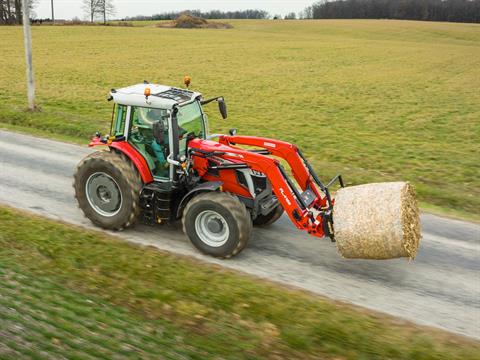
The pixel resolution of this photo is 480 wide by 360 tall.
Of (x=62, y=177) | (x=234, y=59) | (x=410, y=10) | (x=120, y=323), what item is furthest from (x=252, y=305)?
(x=410, y=10)

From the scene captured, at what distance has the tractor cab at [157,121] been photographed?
28.0 feet

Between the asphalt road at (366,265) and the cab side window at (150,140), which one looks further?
the cab side window at (150,140)

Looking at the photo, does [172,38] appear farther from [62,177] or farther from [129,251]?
[129,251]

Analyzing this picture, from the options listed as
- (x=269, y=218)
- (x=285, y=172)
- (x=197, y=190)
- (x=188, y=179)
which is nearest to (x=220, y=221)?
(x=197, y=190)

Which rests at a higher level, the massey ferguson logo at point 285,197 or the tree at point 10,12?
the tree at point 10,12

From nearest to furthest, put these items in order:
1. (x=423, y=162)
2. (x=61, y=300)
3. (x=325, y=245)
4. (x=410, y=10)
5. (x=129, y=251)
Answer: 1. (x=61, y=300)
2. (x=129, y=251)
3. (x=325, y=245)
4. (x=423, y=162)
5. (x=410, y=10)

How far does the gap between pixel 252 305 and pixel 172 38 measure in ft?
184

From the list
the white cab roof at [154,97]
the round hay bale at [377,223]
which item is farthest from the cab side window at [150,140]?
the round hay bale at [377,223]

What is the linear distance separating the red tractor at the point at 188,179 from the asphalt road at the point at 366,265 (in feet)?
1.37

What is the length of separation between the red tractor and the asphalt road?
416 millimetres

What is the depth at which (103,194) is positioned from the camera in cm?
916

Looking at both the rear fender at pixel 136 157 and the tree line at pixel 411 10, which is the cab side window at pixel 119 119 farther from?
the tree line at pixel 411 10

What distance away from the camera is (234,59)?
41938 millimetres

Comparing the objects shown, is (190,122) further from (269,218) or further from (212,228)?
(269,218)
